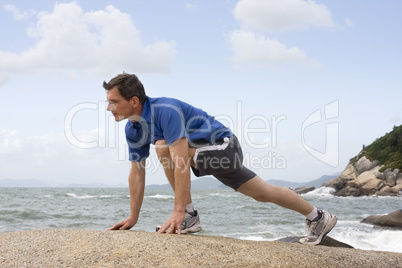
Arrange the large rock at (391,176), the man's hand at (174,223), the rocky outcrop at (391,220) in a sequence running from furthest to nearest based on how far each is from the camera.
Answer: the large rock at (391,176) → the rocky outcrop at (391,220) → the man's hand at (174,223)

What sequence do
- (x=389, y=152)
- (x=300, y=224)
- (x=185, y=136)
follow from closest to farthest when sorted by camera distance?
(x=185, y=136) < (x=300, y=224) < (x=389, y=152)

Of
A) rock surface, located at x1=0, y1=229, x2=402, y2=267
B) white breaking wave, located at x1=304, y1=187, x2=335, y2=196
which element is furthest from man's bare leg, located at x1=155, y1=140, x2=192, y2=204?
white breaking wave, located at x1=304, y1=187, x2=335, y2=196

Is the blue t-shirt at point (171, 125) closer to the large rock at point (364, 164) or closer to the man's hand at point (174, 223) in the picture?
the man's hand at point (174, 223)

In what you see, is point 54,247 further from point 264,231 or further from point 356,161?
point 356,161

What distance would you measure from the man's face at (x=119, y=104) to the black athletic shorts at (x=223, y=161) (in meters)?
0.58

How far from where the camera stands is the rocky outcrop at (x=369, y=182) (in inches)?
1622

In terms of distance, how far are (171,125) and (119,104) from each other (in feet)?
1.61

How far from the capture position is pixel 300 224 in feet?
A: 43.2

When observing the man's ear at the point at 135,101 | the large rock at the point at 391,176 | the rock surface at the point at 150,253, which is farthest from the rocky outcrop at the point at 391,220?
the large rock at the point at 391,176

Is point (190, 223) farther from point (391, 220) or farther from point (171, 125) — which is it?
point (391, 220)

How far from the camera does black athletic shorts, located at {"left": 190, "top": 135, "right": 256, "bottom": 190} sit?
363 cm

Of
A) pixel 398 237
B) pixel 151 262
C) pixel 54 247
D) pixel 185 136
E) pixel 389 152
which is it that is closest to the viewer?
pixel 151 262

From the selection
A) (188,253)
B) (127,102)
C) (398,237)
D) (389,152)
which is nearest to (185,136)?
(127,102)

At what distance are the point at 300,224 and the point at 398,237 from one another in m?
3.85
